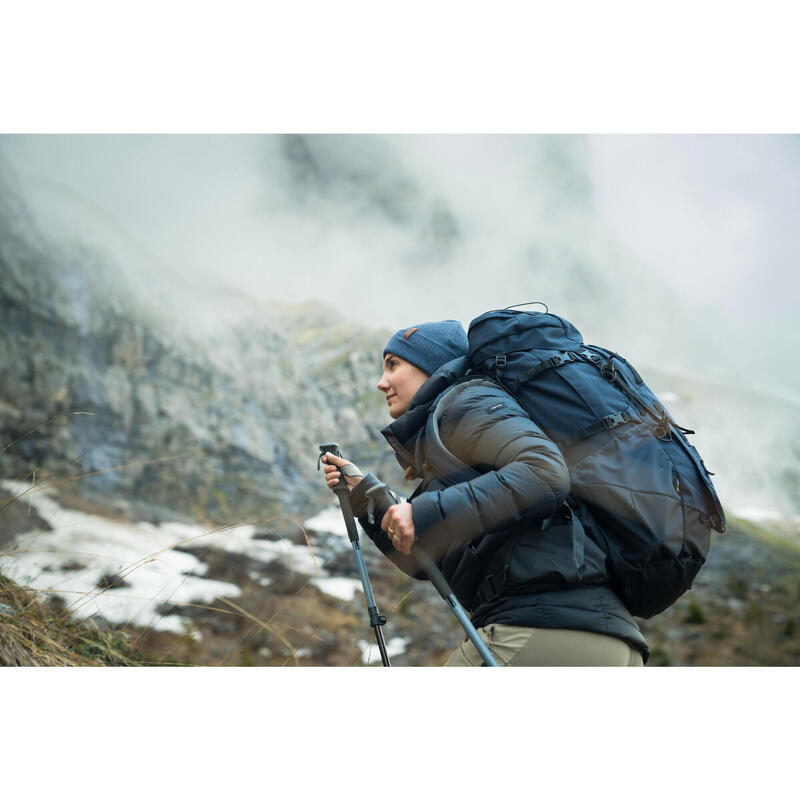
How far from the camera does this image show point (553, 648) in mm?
999

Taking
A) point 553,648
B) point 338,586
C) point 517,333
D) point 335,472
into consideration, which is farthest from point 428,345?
point 338,586

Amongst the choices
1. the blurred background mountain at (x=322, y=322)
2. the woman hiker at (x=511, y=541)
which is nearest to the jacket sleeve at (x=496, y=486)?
the woman hiker at (x=511, y=541)

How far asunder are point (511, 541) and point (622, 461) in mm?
219

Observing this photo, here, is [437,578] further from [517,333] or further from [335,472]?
[517,333]

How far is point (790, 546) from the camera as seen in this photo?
16.6ft

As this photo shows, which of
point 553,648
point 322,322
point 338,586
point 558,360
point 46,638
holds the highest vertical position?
point 322,322

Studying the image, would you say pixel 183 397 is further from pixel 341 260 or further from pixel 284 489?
pixel 341 260

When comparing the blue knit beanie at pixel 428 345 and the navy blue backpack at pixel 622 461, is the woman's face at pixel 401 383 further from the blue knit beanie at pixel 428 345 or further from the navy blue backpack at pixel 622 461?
the navy blue backpack at pixel 622 461

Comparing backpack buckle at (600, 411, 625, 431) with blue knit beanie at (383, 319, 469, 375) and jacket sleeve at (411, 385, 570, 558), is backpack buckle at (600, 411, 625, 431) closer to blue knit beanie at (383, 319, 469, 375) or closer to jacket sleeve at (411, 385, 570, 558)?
jacket sleeve at (411, 385, 570, 558)

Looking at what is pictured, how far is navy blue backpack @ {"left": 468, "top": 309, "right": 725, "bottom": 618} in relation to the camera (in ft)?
3.25

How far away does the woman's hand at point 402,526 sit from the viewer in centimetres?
98

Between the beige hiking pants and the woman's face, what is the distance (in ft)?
1.59
